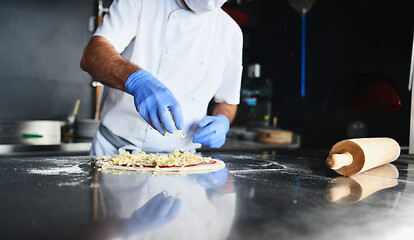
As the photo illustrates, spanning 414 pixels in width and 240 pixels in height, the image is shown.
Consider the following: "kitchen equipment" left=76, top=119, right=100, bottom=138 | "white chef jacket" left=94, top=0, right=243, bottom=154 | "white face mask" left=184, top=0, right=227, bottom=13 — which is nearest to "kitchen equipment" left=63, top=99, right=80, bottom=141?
"kitchen equipment" left=76, top=119, right=100, bottom=138

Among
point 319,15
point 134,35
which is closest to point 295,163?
point 134,35

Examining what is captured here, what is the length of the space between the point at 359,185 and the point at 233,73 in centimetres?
101

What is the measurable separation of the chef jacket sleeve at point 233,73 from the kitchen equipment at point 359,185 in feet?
2.67

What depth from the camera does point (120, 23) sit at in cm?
142

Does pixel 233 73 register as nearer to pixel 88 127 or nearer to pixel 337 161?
pixel 337 161

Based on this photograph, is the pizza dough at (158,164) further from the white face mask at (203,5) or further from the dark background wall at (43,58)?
the dark background wall at (43,58)

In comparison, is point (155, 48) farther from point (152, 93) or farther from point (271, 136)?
point (271, 136)

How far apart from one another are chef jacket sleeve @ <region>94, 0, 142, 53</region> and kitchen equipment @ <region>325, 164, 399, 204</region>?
3.39 ft

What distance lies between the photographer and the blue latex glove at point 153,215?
488mm

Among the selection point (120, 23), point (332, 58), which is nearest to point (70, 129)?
point (120, 23)

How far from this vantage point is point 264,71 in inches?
143

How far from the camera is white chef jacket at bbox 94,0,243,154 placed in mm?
1451

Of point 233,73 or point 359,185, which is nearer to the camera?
point 359,185

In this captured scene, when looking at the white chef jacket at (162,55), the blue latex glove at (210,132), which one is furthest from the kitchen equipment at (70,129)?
the blue latex glove at (210,132)
